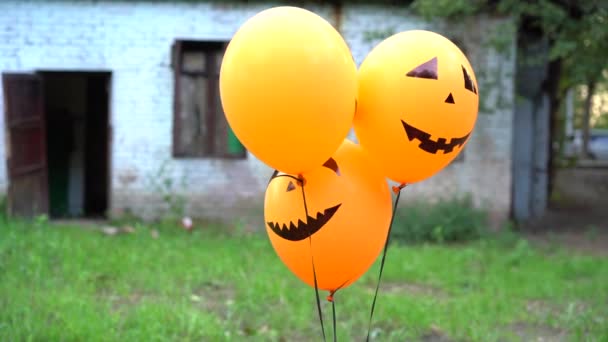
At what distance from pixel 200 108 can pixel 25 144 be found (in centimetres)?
229

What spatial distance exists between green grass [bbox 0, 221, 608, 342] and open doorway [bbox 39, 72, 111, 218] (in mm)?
3438

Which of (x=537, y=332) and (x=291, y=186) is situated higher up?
(x=291, y=186)

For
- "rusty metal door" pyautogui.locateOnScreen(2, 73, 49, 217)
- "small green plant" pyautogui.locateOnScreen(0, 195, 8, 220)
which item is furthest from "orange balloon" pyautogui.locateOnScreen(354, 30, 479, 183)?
"small green plant" pyautogui.locateOnScreen(0, 195, 8, 220)

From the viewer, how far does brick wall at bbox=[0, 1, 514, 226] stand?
891 centimetres

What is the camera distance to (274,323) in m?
4.95

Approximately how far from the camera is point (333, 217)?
2676 mm

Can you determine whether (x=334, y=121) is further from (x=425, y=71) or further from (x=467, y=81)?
(x=467, y=81)

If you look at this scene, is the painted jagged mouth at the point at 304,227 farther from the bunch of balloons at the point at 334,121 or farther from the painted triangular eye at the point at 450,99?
the painted triangular eye at the point at 450,99

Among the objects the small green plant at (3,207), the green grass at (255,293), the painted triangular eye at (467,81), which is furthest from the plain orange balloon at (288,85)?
the small green plant at (3,207)

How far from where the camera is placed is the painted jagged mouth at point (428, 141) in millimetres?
2600

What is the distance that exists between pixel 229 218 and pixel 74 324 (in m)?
4.71

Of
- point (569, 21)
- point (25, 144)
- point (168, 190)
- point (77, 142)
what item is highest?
point (569, 21)


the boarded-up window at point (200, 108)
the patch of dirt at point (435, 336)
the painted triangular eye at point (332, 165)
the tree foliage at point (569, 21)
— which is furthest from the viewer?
the boarded-up window at point (200, 108)

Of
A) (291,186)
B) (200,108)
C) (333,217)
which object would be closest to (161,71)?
(200,108)
